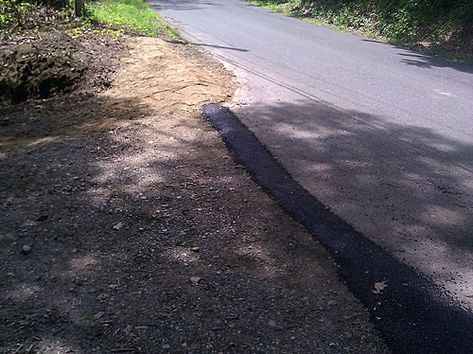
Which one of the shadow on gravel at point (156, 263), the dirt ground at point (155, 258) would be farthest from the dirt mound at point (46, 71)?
the shadow on gravel at point (156, 263)

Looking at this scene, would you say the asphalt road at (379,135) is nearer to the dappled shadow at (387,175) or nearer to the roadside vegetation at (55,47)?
the dappled shadow at (387,175)

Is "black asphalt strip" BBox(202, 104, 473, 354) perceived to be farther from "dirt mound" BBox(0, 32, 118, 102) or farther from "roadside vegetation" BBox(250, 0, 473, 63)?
"roadside vegetation" BBox(250, 0, 473, 63)

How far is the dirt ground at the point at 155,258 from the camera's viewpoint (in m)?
2.81

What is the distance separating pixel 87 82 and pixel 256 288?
678 centimetres

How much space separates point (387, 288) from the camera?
126 inches

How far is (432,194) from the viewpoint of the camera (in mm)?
4656

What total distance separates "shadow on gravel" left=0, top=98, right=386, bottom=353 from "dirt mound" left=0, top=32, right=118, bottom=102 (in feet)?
11.2

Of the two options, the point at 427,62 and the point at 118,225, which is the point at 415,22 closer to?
the point at 427,62

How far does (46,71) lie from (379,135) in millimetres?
6092

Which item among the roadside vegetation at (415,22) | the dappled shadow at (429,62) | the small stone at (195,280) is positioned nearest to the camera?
the small stone at (195,280)

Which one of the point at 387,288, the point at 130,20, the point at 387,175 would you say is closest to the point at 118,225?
the point at 387,288

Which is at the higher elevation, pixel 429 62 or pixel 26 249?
pixel 429 62

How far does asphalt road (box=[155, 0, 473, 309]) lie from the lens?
3.93m

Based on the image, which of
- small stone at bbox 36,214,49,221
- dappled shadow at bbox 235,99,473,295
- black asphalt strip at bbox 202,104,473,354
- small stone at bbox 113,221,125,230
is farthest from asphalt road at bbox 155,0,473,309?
small stone at bbox 36,214,49,221
